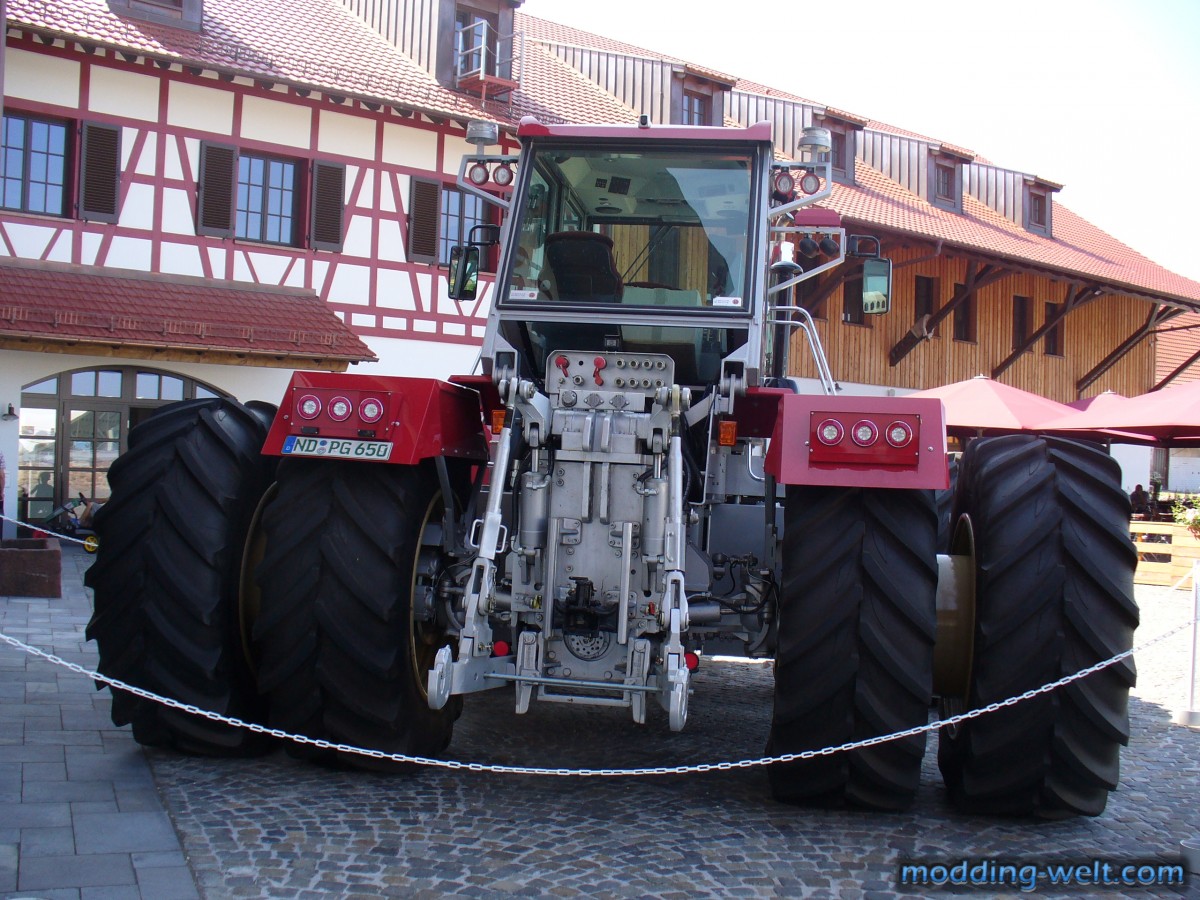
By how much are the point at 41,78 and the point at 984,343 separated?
65.3 ft

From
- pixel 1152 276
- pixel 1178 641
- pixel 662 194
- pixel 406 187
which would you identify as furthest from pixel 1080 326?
pixel 662 194

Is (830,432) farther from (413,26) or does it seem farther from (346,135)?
(413,26)

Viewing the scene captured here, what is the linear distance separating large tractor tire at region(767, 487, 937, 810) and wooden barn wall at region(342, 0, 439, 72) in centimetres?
1789

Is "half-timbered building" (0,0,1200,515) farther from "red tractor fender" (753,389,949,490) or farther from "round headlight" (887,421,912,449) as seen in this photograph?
"round headlight" (887,421,912,449)

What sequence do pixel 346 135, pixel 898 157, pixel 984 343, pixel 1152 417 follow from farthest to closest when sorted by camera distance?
pixel 898 157 → pixel 984 343 → pixel 346 135 → pixel 1152 417

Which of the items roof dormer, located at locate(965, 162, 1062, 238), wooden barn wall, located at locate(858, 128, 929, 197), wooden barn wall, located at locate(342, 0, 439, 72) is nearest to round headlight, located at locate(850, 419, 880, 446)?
wooden barn wall, located at locate(342, 0, 439, 72)

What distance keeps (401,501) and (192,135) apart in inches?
562

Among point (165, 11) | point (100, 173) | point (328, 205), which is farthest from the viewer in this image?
point (328, 205)

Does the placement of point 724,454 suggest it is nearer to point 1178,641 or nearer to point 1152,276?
point 1178,641

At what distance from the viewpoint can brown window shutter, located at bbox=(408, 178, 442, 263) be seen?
1959 cm

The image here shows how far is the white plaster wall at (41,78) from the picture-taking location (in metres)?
16.3

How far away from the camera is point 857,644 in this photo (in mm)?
4562

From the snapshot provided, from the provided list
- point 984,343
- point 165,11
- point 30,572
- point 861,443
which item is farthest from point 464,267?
point 984,343

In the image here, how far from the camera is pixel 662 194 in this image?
19.1 ft
